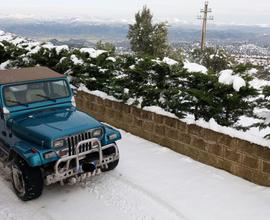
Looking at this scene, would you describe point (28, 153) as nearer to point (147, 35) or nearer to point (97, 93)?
point (97, 93)

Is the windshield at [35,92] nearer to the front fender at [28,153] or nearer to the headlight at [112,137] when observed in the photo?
the front fender at [28,153]

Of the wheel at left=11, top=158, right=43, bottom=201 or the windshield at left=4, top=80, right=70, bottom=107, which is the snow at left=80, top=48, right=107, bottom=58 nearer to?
the windshield at left=4, top=80, right=70, bottom=107

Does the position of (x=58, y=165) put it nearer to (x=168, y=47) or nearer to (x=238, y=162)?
(x=238, y=162)

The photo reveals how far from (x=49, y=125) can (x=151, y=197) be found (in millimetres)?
1954

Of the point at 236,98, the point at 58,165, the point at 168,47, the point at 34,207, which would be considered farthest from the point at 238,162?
→ the point at 168,47

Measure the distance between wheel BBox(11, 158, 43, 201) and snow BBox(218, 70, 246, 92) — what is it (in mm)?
3588

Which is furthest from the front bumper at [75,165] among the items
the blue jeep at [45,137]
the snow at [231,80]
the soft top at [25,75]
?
the snow at [231,80]

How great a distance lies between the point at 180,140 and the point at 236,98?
1.56 metres

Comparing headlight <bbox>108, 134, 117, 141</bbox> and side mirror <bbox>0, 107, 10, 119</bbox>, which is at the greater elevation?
side mirror <bbox>0, 107, 10, 119</bbox>

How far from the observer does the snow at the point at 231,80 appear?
616 cm

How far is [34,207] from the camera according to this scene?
5266mm

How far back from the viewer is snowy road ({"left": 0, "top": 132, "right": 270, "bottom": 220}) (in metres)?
5.02

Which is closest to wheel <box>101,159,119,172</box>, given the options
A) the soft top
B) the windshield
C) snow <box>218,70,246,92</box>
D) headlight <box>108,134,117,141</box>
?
headlight <box>108,134,117,141</box>

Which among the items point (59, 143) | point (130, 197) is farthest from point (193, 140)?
point (59, 143)
